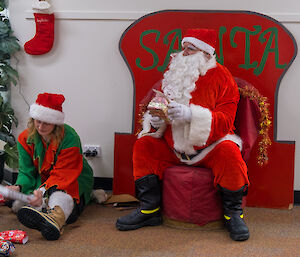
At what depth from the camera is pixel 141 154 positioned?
8.80ft

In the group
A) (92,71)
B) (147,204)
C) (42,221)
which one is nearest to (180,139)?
(147,204)

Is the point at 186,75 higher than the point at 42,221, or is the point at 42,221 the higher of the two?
the point at 186,75

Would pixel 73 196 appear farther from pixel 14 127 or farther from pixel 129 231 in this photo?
pixel 14 127

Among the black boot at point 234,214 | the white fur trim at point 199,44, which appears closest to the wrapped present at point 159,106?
the white fur trim at point 199,44

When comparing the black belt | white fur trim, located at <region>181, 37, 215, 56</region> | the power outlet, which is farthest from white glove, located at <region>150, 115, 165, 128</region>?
the power outlet

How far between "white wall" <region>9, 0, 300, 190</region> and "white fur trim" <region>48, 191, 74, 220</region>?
767 millimetres

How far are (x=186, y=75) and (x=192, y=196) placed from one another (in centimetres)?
74

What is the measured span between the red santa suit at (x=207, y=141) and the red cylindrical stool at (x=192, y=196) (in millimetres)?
65

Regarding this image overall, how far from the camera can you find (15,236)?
2352 mm

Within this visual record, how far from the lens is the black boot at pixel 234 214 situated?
246 centimetres

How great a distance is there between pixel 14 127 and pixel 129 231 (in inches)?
56.7

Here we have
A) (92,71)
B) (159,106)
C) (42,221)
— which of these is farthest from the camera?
(92,71)

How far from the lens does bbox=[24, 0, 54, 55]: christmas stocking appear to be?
10.3 ft

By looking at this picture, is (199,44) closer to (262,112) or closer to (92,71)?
(262,112)
